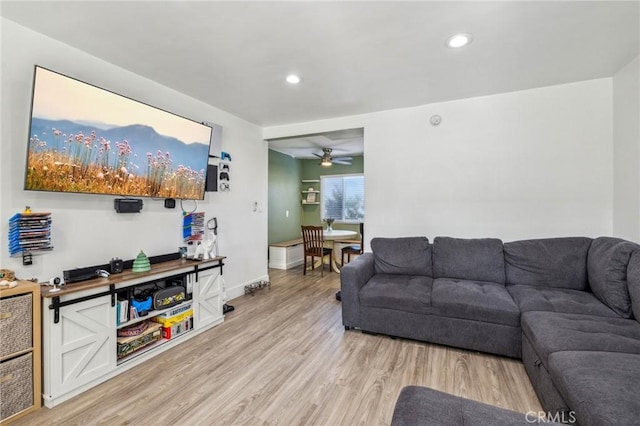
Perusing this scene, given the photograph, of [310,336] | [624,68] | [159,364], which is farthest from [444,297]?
[624,68]

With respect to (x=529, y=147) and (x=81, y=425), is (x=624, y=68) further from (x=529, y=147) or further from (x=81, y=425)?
(x=81, y=425)

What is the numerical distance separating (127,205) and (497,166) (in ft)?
12.9

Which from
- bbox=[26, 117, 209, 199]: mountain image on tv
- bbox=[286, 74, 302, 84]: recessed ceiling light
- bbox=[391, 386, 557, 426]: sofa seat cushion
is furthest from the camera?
bbox=[286, 74, 302, 84]: recessed ceiling light

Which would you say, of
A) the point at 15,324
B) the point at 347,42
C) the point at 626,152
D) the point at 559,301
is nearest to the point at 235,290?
the point at 15,324

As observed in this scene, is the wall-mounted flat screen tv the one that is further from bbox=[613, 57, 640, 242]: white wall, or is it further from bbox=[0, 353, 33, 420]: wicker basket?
bbox=[613, 57, 640, 242]: white wall

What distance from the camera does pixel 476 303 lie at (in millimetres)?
2436

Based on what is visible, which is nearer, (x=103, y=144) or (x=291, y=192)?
(x=103, y=144)

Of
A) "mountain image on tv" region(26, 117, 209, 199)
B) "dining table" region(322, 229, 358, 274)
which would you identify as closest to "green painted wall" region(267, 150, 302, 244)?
"dining table" region(322, 229, 358, 274)

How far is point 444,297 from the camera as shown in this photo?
255 centimetres

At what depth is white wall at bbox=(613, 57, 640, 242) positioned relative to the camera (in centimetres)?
247

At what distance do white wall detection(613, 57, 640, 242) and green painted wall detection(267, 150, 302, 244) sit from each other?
5.12 meters

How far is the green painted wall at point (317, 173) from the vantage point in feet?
22.3

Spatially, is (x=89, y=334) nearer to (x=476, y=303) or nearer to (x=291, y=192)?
(x=476, y=303)

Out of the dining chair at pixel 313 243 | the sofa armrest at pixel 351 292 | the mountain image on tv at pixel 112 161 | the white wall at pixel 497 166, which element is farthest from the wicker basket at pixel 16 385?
the dining chair at pixel 313 243
